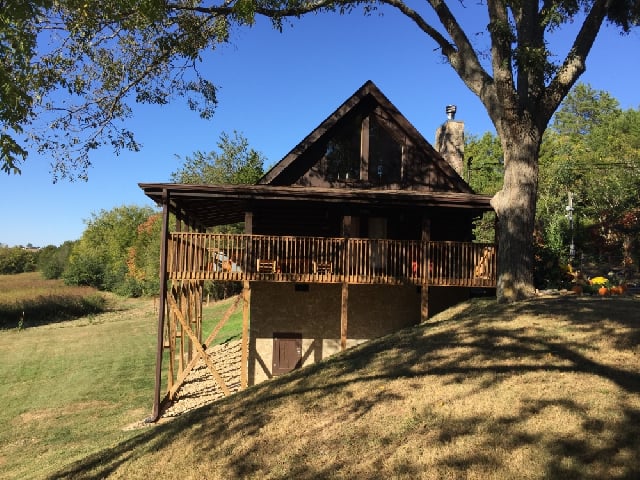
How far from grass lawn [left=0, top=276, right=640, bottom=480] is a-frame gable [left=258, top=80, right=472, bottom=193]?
268 inches

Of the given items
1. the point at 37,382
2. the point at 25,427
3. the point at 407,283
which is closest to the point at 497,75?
the point at 407,283

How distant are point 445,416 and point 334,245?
9.72 m

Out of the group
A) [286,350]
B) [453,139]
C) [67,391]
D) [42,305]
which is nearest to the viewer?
[286,350]

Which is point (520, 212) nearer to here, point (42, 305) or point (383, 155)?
point (383, 155)

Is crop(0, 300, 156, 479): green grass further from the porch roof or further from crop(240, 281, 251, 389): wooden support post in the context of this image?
the porch roof

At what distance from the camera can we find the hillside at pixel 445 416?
5.33 meters

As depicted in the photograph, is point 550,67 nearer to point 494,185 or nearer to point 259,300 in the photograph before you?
point 259,300

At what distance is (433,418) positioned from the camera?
21.1ft

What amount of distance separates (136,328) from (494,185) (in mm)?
→ 36224

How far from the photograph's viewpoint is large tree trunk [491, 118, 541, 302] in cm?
1212

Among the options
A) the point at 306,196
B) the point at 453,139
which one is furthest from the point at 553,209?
the point at 306,196

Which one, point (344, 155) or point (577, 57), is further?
point (344, 155)

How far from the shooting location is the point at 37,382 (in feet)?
64.4

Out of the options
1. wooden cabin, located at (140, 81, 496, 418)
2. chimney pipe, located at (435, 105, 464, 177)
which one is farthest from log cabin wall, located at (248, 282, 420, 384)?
chimney pipe, located at (435, 105, 464, 177)
